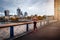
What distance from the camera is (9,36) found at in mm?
7355

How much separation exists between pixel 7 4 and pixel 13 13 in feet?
2.25

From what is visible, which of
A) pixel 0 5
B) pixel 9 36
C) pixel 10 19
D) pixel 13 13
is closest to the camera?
pixel 9 36

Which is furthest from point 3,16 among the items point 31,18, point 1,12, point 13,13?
point 31,18

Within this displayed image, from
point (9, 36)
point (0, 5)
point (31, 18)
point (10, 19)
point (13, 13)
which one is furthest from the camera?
point (31, 18)

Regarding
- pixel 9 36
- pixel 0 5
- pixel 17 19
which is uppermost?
pixel 0 5

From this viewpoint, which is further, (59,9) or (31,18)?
(59,9)

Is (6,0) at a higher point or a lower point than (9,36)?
higher

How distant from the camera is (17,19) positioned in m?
10.0

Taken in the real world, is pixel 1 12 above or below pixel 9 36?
above

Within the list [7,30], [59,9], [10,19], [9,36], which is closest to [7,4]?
[10,19]

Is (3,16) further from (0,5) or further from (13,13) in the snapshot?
(13,13)

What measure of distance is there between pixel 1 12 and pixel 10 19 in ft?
3.31

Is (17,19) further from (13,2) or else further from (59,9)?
(59,9)

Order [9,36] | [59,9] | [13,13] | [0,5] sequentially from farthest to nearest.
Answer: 1. [59,9]
2. [13,13]
3. [0,5]
4. [9,36]
